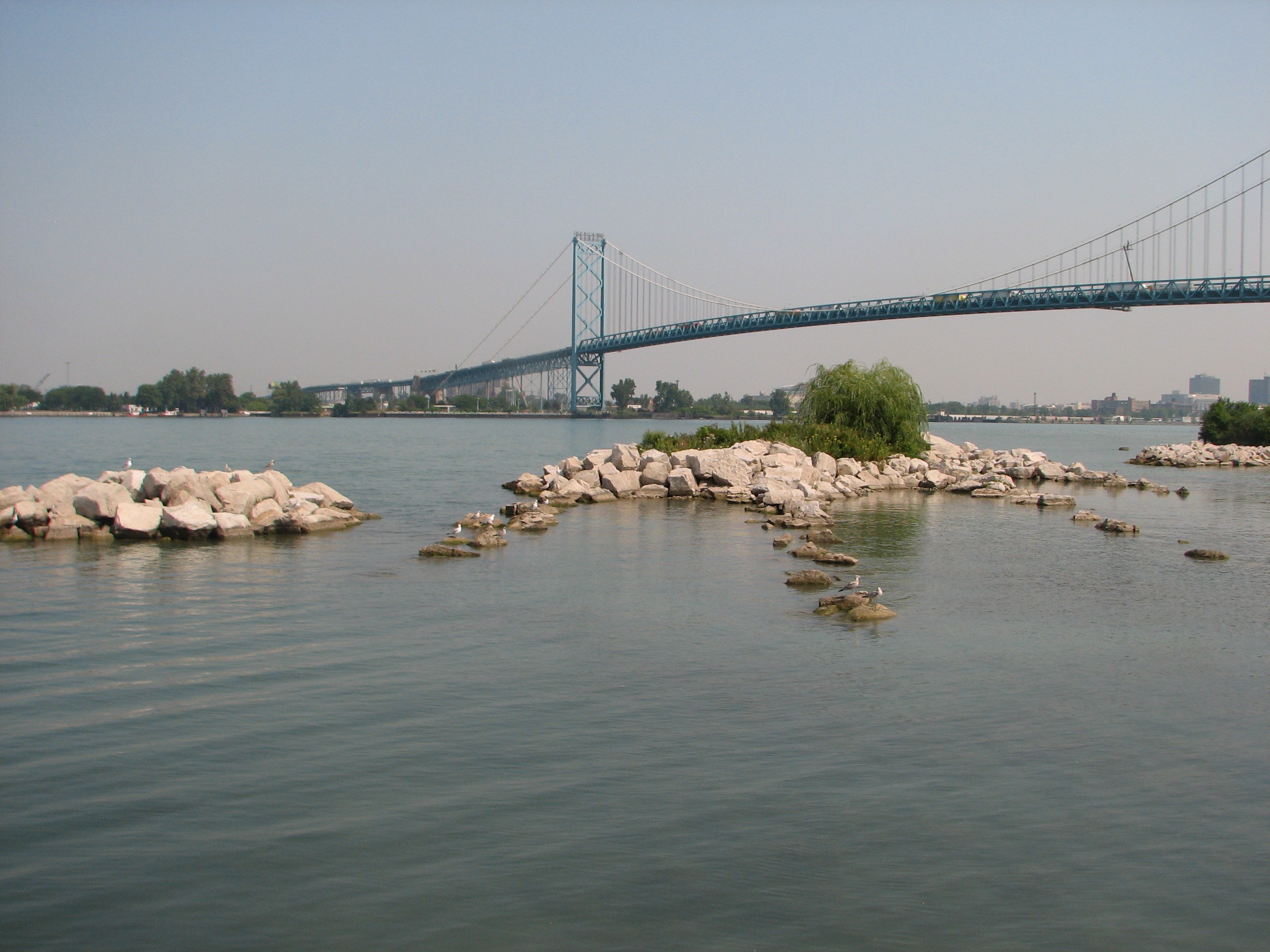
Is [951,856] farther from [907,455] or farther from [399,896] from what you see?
[907,455]

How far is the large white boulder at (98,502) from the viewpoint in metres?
12.5

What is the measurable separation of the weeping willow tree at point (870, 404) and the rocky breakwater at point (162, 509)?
13841 mm

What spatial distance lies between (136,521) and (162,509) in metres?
0.34

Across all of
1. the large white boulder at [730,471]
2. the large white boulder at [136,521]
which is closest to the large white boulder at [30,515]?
the large white boulder at [136,521]

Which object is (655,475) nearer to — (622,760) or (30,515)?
(30,515)

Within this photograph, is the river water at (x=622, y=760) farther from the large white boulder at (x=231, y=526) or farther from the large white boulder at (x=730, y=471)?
the large white boulder at (x=730, y=471)

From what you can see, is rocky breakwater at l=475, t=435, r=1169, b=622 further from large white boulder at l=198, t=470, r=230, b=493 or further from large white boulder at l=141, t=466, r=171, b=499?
large white boulder at l=141, t=466, r=171, b=499

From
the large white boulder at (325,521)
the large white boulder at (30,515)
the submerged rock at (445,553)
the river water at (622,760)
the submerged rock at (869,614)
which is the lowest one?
the river water at (622,760)

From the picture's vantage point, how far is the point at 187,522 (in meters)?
12.1

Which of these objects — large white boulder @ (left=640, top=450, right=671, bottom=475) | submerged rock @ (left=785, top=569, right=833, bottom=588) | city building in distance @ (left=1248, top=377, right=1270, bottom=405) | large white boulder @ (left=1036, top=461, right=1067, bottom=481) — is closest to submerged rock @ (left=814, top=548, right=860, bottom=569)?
submerged rock @ (left=785, top=569, right=833, bottom=588)

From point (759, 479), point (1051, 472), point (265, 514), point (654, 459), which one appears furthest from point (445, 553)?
point (1051, 472)

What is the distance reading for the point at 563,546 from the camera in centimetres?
1230

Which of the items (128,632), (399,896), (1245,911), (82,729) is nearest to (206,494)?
(128,632)

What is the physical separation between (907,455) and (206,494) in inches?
676
